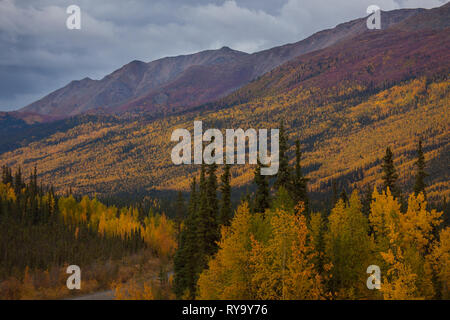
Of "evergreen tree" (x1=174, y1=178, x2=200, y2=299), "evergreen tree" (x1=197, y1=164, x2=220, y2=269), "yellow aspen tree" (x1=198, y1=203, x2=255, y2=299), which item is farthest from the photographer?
"evergreen tree" (x1=174, y1=178, x2=200, y2=299)

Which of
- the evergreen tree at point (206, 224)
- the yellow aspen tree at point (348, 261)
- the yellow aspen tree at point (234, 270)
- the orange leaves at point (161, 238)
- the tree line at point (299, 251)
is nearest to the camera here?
the tree line at point (299, 251)

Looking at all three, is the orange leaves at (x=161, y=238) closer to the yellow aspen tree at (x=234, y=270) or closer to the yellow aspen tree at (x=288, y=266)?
the yellow aspen tree at (x=234, y=270)

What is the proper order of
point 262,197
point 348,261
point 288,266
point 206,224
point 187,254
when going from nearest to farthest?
1. point 288,266
2. point 348,261
3. point 262,197
4. point 206,224
5. point 187,254

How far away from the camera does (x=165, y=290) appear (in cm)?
7231

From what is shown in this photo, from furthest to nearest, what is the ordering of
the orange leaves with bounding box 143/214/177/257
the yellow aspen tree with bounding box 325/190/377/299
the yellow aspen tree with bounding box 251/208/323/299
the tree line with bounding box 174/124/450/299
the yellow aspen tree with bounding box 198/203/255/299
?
the orange leaves with bounding box 143/214/177/257 < the yellow aspen tree with bounding box 198/203/255/299 < the yellow aspen tree with bounding box 325/190/377/299 < the tree line with bounding box 174/124/450/299 < the yellow aspen tree with bounding box 251/208/323/299

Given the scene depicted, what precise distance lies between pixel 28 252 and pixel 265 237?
74021 millimetres

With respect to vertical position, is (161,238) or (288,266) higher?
(161,238)

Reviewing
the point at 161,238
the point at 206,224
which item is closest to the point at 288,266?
the point at 206,224

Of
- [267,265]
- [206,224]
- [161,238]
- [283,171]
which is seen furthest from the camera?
[161,238]

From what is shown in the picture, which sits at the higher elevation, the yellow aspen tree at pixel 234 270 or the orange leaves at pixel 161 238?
the orange leaves at pixel 161 238

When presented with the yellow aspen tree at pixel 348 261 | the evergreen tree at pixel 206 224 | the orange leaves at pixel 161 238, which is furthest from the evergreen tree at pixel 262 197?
the orange leaves at pixel 161 238

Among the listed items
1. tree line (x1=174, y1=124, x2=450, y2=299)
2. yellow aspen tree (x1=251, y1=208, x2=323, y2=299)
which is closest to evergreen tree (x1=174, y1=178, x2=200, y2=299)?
tree line (x1=174, y1=124, x2=450, y2=299)

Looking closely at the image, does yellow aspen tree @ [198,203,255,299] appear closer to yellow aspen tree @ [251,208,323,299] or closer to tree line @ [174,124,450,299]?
tree line @ [174,124,450,299]

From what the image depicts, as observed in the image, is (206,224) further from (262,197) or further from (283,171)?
(283,171)
